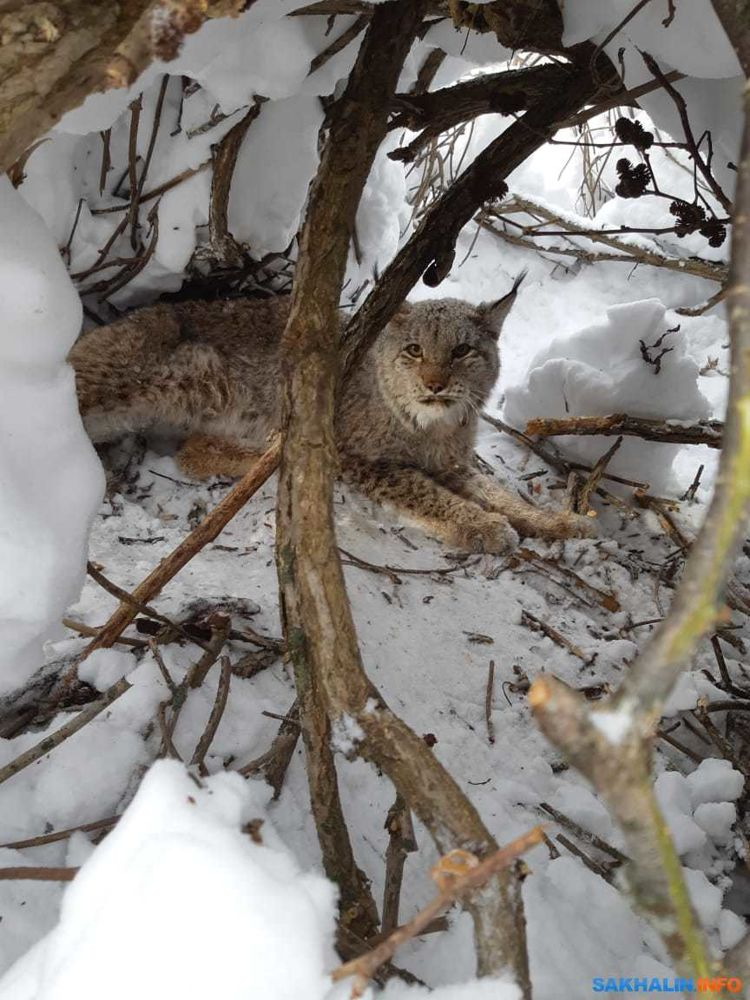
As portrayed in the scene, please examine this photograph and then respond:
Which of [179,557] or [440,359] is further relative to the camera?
[440,359]

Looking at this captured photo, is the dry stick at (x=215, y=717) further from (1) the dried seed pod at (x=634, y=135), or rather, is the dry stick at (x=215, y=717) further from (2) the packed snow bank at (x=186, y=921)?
(1) the dried seed pod at (x=634, y=135)

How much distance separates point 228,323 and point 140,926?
3.38m

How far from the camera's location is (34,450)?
1.28m

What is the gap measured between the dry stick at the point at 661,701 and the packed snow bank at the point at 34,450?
926 mm

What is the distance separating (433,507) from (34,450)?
238 cm

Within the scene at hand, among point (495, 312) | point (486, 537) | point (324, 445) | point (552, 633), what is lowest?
point (324, 445)

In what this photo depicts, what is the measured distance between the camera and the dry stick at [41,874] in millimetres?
915

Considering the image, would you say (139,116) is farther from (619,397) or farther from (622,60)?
(619,397)

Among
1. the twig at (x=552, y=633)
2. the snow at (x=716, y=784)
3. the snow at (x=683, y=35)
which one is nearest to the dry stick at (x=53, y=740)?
the snow at (x=716, y=784)

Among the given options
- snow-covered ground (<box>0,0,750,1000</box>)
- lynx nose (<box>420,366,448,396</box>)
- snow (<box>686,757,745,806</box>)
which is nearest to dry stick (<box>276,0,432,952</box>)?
snow-covered ground (<box>0,0,750,1000</box>)

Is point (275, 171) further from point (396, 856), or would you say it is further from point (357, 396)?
point (396, 856)

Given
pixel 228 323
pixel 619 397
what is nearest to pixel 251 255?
pixel 228 323

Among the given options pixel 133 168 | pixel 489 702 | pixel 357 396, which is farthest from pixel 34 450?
pixel 357 396

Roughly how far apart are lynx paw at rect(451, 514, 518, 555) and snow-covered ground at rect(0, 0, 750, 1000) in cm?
13
